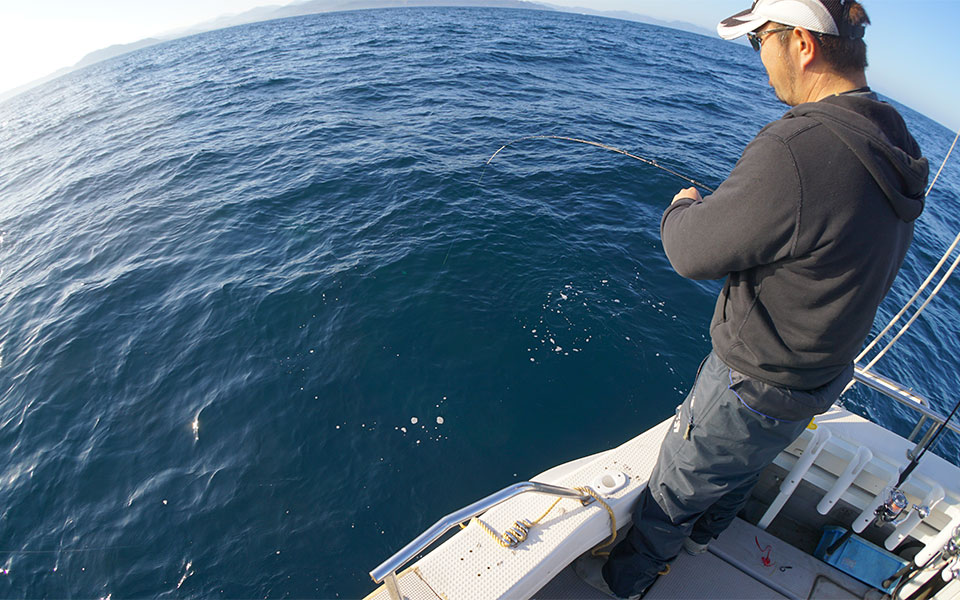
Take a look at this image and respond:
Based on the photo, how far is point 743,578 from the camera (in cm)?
327

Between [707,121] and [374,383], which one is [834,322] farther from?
[707,121]

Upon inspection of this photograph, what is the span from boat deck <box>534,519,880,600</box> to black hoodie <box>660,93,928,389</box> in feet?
7.31

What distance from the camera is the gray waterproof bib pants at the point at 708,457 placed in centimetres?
201

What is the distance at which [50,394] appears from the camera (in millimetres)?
6684

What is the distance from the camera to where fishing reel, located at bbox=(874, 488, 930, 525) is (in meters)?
2.98

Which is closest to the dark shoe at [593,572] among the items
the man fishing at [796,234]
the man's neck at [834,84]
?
the man fishing at [796,234]

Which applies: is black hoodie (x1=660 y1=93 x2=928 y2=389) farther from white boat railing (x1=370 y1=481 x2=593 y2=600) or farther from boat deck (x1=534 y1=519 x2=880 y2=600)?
boat deck (x1=534 y1=519 x2=880 y2=600)

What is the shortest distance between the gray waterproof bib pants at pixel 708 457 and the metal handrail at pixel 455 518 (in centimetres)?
47

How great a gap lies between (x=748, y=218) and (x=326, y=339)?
6205mm

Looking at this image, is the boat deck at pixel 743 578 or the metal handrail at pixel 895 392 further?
the boat deck at pixel 743 578

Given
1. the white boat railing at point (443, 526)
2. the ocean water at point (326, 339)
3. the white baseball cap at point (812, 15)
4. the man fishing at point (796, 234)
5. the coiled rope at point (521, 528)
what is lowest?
the ocean water at point (326, 339)

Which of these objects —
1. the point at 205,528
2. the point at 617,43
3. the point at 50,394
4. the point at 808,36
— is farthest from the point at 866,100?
the point at 617,43

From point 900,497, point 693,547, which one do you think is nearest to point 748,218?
point 693,547

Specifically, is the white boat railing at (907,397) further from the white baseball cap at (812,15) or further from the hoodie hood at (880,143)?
the white baseball cap at (812,15)
